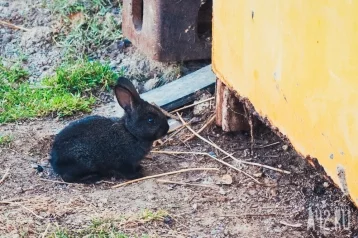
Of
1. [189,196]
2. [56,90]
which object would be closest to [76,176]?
[189,196]

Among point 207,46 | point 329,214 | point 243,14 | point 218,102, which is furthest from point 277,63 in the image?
point 207,46

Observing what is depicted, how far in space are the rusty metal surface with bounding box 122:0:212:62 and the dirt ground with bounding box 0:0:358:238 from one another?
69 cm

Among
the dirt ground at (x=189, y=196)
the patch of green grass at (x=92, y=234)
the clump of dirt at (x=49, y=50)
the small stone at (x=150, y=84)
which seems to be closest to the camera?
the patch of green grass at (x=92, y=234)

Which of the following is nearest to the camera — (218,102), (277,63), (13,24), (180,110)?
(277,63)

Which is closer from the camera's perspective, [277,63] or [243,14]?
[277,63]

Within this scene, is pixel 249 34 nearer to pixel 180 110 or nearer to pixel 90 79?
pixel 180 110

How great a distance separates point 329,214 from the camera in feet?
14.5

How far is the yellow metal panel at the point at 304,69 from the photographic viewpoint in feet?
11.7

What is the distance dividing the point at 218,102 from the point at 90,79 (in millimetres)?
1448

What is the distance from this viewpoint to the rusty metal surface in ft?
20.6

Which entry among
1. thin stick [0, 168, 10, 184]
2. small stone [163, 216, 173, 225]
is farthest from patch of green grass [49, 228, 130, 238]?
thin stick [0, 168, 10, 184]

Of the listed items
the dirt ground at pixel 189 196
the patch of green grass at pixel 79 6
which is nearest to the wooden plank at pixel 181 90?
the dirt ground at pixel 189 196

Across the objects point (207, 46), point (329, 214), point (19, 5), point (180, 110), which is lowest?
point (329, 214)

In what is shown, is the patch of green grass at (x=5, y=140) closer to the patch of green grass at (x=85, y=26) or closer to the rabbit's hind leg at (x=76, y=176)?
the rabbit's hind leg at (x=76, y=176)
